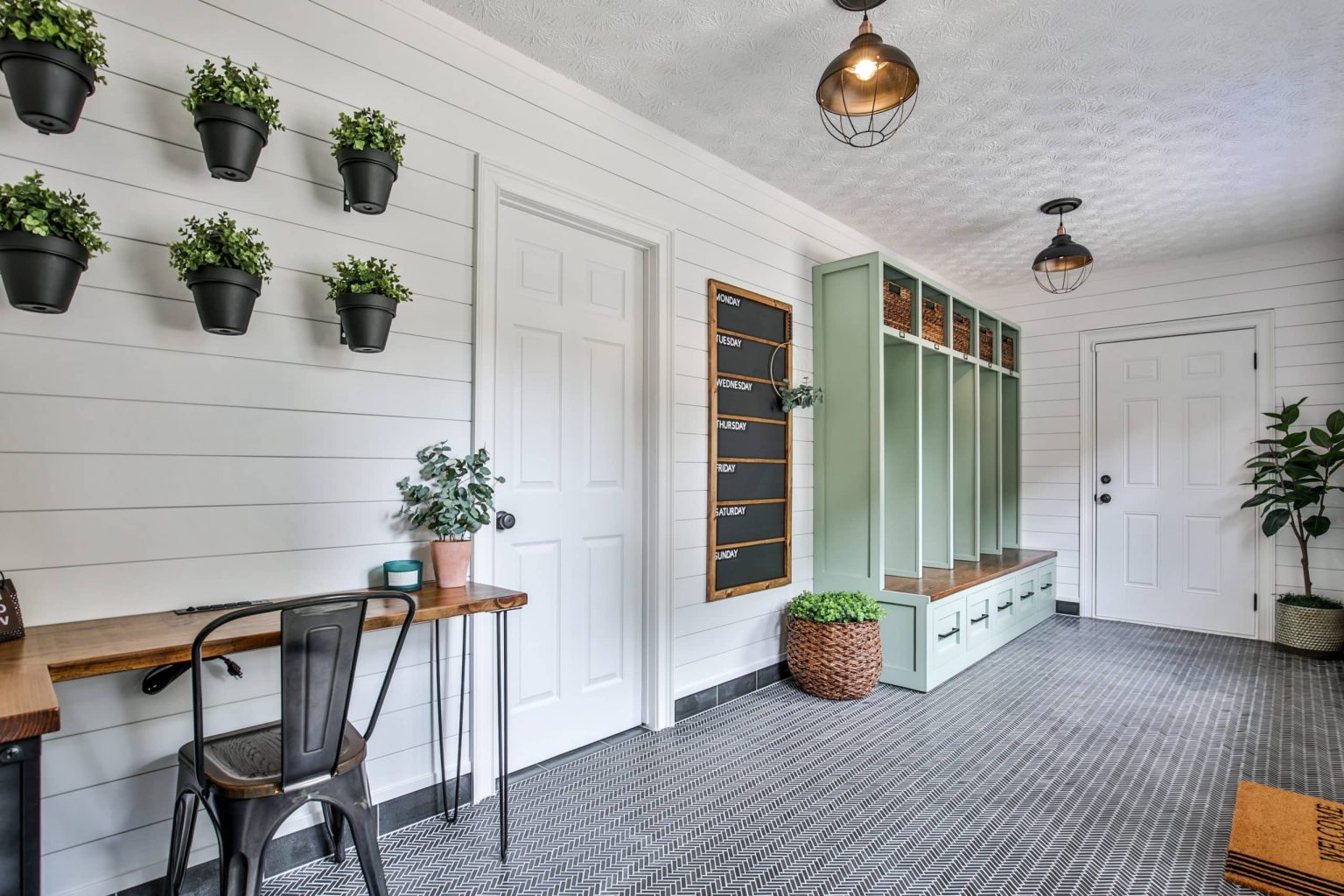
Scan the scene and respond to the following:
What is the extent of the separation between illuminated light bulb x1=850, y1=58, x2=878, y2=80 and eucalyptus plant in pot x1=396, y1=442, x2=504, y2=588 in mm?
1667

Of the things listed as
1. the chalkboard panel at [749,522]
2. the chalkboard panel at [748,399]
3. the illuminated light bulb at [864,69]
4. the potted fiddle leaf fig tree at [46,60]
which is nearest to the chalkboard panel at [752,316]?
the chalkboard panel at [748,399]

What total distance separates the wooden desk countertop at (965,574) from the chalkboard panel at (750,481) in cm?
80

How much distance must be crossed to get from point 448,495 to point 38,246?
111cm

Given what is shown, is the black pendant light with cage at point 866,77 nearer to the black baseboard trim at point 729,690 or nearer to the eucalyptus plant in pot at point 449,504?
the eucalyptus plant in pot at point 449,504

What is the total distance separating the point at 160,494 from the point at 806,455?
2961 millimetres

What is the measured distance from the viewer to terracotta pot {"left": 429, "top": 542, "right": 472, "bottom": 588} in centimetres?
208

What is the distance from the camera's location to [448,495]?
7.08 ft

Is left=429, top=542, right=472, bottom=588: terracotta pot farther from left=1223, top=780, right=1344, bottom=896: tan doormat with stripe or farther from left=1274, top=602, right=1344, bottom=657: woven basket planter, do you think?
left=1274, top=602, right=1344, bottom=657: woven basket planter

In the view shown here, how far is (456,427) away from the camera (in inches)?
92.0

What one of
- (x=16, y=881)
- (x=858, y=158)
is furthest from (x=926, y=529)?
(x=16, y=881)

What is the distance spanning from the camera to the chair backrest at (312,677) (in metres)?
1.41

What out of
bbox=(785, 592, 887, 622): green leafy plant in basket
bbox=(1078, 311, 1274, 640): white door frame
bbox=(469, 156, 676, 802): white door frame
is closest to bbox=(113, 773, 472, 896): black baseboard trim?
bbox=(469, 156, 676, 802): white door frame

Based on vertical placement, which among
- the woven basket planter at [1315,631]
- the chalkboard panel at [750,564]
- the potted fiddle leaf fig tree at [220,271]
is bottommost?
the woven basket planter at [1315,631]

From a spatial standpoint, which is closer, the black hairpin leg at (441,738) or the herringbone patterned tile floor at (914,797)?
the herringbone patterned tile floor at (914,797)
